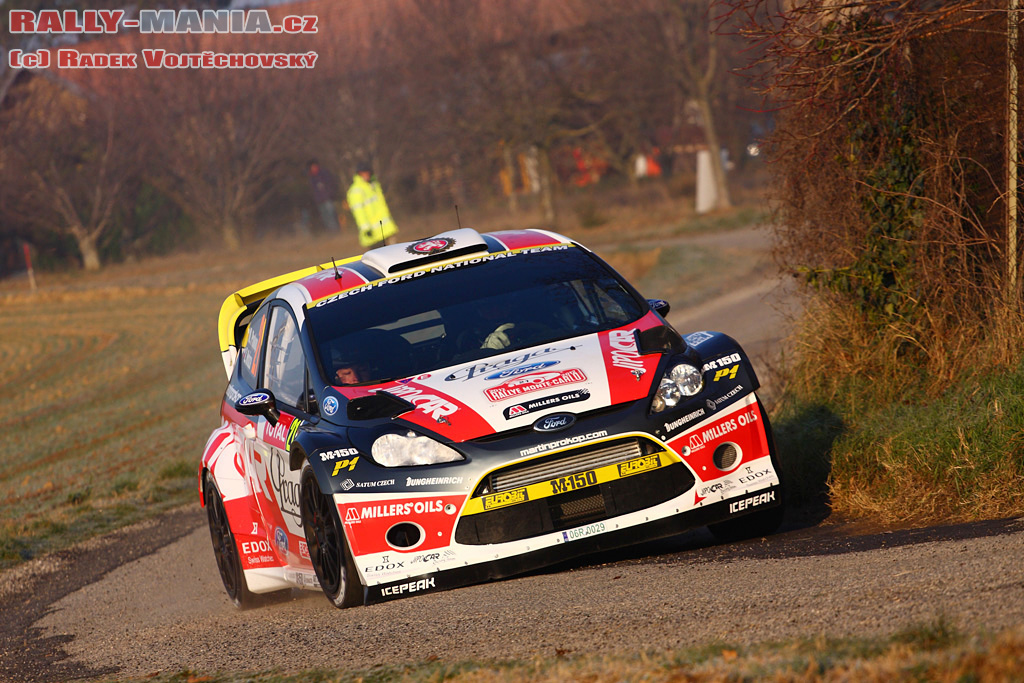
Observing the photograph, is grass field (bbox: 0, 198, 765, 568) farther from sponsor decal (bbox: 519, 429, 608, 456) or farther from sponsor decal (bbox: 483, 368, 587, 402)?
sponsor decal (bbox: 519, 429, 608, 456)

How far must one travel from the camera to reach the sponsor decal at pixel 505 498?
579 cm

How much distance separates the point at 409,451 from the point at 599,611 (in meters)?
1.31

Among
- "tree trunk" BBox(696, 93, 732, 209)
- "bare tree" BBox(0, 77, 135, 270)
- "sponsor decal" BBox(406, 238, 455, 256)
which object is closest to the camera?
"sponsor decal" BBox(406, 238, 455, 256)

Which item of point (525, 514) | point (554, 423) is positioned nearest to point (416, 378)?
point (554, 423)

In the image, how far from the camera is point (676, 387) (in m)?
6.10

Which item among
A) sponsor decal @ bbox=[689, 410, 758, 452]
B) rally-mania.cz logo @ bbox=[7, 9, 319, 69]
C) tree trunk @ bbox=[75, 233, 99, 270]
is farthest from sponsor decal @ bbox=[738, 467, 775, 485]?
tree trunk @ bbox=[75, 233, 99, 270]

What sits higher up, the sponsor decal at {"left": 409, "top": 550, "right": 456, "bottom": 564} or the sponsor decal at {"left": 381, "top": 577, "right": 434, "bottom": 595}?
the sponsor decal at {"left": 409, "top": 550, "right": 456, "bottom": 564}

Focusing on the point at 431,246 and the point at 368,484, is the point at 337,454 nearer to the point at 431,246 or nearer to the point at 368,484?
the point at 368,484

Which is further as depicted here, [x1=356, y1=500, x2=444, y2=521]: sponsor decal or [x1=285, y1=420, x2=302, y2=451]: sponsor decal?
[x1=285, y1=420, x2=302, y2=451]: sponsor decal

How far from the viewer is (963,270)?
305 inches

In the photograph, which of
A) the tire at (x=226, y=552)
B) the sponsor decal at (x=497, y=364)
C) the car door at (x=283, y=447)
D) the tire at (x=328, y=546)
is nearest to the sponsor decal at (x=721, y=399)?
the sponsor decal at (x=497, y=364)

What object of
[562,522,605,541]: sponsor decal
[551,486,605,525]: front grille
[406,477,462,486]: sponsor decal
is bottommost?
[562,522,605,541]: sponsor decal

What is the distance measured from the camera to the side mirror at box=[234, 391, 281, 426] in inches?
269

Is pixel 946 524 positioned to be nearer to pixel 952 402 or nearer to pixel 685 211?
pixel 952 402
